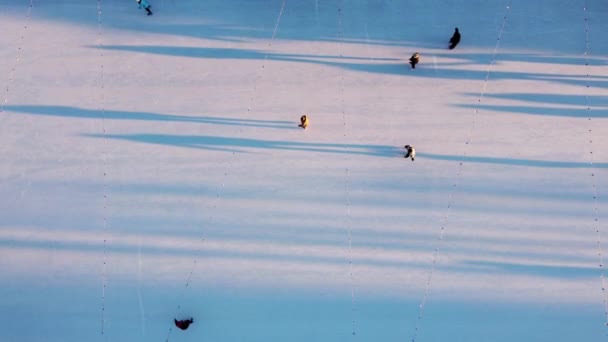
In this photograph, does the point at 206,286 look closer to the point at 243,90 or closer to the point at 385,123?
the point at 243,90

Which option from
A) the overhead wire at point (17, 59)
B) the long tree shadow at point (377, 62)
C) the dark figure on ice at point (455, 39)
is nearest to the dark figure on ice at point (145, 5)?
the long tree shadow at point (377, 62)

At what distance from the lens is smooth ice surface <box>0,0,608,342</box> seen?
31.2 ft

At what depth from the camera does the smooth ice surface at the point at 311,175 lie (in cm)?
950

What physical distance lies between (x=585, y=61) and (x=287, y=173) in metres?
7.01

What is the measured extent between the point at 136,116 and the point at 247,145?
8.43ft

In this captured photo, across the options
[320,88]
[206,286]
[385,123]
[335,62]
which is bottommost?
[206,286]

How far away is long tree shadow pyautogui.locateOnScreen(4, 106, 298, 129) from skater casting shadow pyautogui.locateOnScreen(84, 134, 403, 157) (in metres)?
0.36

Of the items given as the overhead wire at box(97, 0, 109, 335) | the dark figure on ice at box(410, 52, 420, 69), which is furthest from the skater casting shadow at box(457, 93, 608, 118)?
the overhead wire at box(97, 0, 109, 335)

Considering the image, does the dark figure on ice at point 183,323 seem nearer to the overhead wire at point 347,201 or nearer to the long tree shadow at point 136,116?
the overhead wire at point 347,201

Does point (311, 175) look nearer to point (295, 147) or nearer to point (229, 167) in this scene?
point (295, 147)

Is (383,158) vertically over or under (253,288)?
over

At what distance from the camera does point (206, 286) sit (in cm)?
962

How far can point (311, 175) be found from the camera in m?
9.74

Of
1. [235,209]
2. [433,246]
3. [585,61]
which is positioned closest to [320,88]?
[235,209]
